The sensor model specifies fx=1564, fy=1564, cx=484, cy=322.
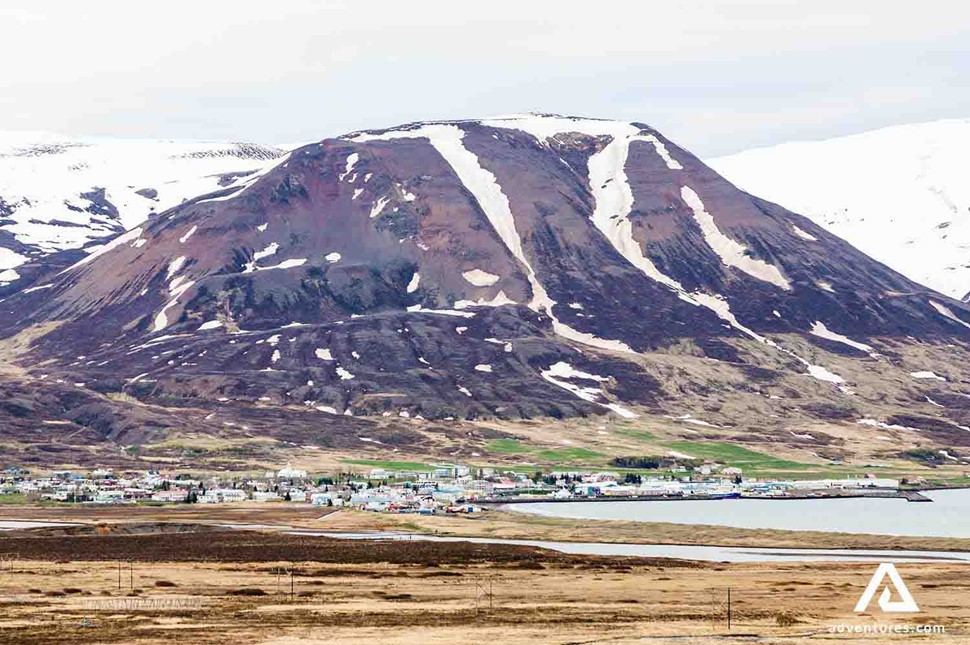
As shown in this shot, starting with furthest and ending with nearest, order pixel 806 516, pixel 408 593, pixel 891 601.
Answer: pixel 806 516 → pixel 408 593 → pixel 891 601

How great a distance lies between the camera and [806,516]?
588 feet

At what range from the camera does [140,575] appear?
337 ft

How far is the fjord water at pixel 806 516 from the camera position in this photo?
160 m

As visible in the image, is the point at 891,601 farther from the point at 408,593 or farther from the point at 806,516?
the point at 806,516

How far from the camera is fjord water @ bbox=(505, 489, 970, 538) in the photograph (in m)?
160

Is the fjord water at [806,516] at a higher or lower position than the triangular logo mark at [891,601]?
higher

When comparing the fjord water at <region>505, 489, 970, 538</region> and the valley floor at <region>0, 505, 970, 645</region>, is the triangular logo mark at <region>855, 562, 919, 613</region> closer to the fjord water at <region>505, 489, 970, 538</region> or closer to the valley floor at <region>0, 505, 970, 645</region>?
the valley floor at <region>0, 505, 970, 645</region>

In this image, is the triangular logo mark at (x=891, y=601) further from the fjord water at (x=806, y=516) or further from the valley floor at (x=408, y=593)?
the fjord water at (x=806, y=516)

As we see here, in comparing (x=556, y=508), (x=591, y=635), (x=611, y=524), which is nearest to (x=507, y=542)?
(x=611, y=524)

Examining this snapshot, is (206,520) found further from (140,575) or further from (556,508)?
(140,575)

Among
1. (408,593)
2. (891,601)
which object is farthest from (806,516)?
(408,593)

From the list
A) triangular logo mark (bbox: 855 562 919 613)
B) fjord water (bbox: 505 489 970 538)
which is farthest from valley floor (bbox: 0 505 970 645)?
fjord water (bbox: 505 489 970 538)

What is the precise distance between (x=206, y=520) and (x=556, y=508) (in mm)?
48711

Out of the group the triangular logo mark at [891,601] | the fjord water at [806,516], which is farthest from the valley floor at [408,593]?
the fjord water at [806,516]
